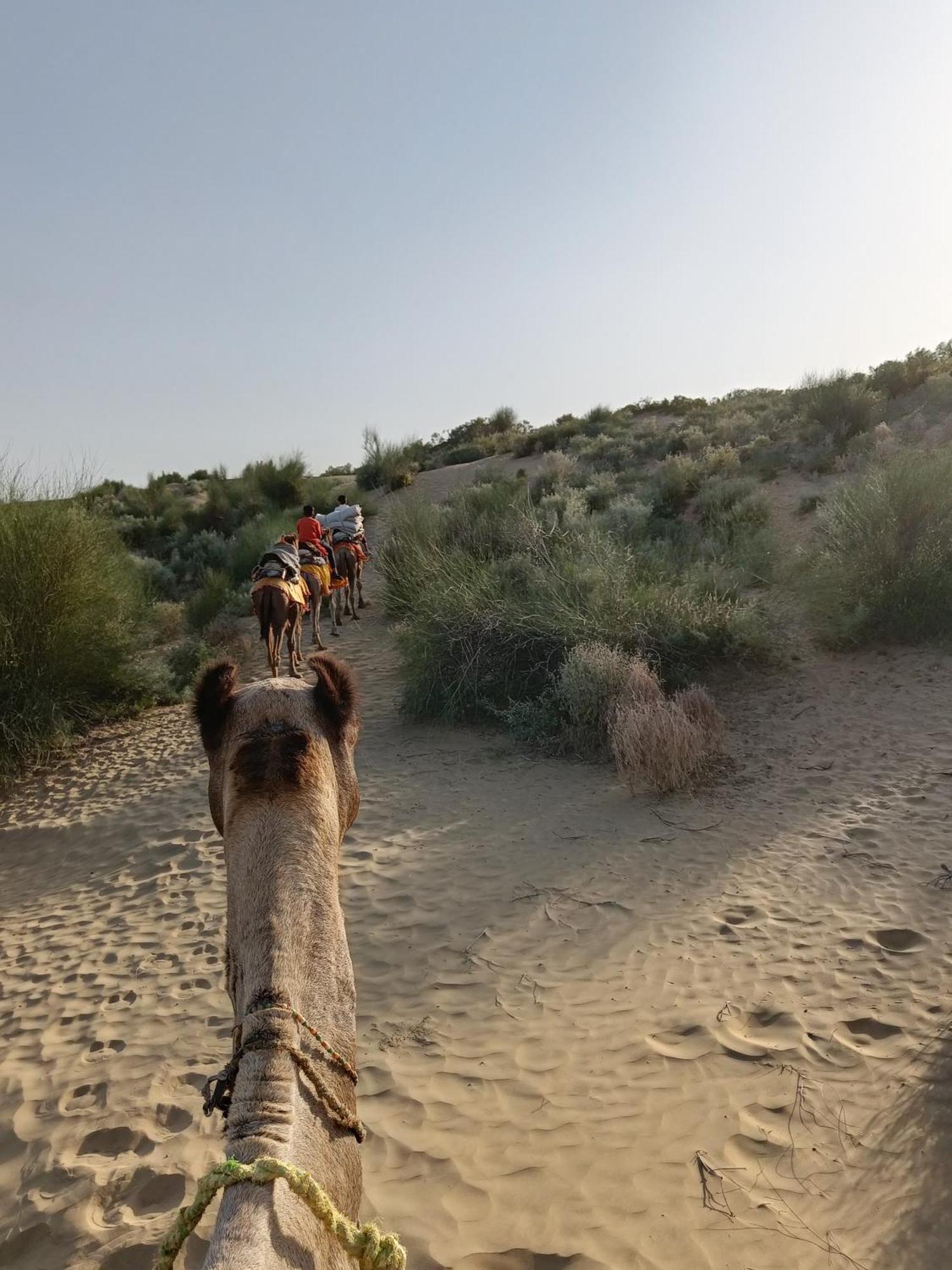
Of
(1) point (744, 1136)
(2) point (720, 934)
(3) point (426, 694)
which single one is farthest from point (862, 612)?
(1) point (744, 1136)

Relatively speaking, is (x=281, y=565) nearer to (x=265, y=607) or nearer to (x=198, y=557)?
(x=265, y=607)

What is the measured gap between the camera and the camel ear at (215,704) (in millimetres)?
1725

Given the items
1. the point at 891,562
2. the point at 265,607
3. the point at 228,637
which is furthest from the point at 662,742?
the point at 228,637

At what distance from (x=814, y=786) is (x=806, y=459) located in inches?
631

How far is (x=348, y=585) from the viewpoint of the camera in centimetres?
1684

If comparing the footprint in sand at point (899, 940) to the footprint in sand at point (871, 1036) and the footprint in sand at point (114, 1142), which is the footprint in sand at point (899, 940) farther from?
the footprint in sand at point (114, 1142)

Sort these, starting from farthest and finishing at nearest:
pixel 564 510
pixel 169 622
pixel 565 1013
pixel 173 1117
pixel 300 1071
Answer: pixel 169 622
pixel 564 510
pixel 565 1013
pixel 173 1117
pixel 300 1071

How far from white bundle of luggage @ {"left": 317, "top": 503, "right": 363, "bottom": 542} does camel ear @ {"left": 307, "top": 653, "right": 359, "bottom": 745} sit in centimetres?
1511

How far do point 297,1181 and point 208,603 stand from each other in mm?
17634

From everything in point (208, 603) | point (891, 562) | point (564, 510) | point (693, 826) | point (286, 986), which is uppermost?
point (564, 510)

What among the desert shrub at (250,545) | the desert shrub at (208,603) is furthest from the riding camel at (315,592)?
the desert shrub at (250,545)

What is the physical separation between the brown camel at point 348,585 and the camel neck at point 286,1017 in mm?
15176

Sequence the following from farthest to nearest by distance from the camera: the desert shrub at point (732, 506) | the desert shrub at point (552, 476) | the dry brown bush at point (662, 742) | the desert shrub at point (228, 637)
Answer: the desert shrub at point (552, 476) < the desert shrub at point (732, 506) < the desert shrub at point (228, 637) < the dry brown bush at point (662, 742)

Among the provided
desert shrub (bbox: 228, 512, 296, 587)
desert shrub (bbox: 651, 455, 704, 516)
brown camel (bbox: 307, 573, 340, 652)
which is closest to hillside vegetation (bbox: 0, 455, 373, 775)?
brown camel (bbox: 307, 573, 340, 652)
